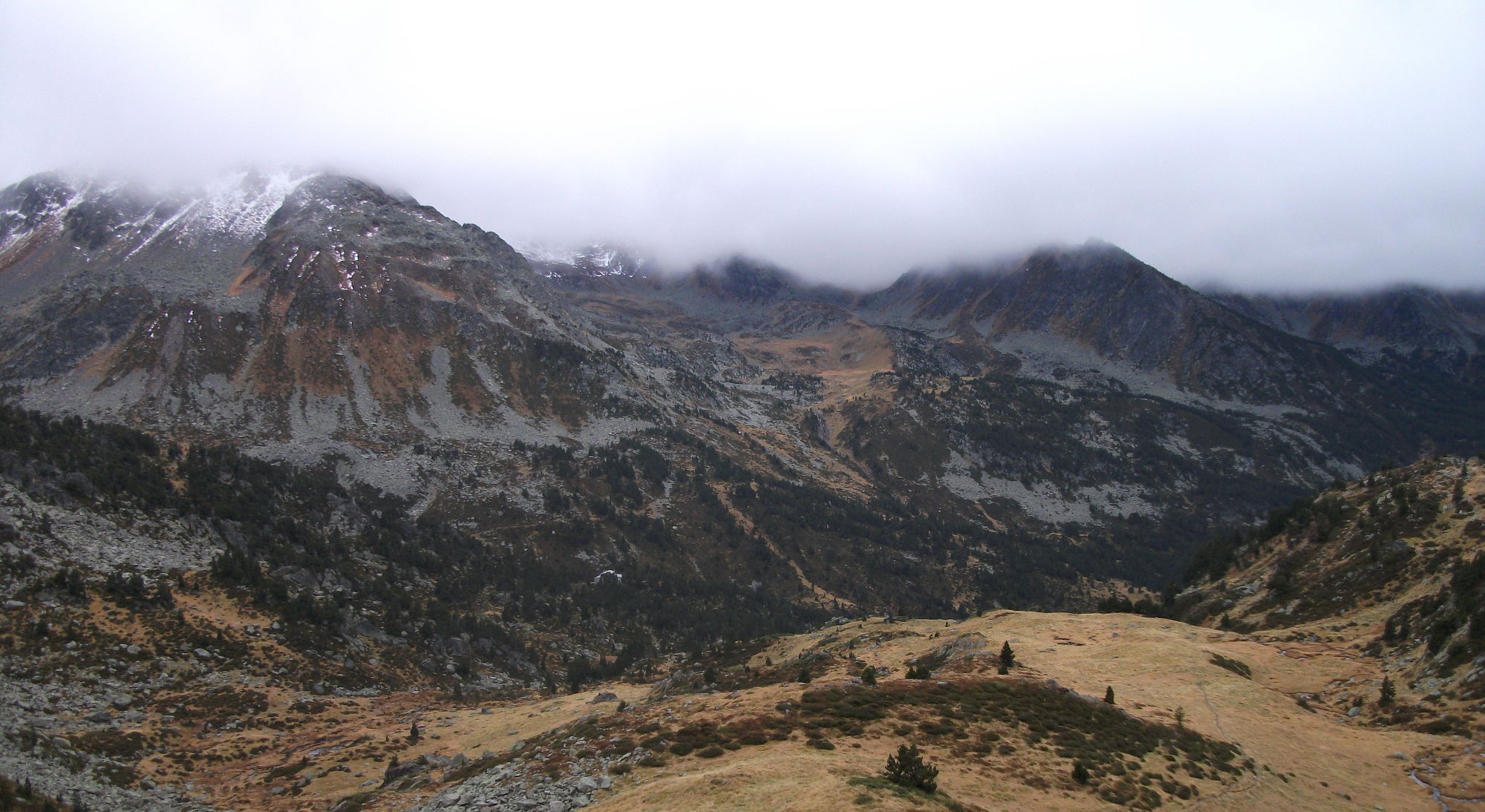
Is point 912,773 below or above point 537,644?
above

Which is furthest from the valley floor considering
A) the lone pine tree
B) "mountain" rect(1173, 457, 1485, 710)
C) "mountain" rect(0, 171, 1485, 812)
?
"mountain" rect(1173, 457, 1485, 710)

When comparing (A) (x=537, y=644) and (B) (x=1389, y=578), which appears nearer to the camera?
(B) (x=1389, y=578)

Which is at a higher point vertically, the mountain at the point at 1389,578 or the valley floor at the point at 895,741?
the mountain at the point at 1389,578

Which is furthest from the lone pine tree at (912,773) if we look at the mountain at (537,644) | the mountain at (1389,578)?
the mountain at (1389,578)

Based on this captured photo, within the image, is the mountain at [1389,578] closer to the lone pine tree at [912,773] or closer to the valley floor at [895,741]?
the valley floor at [895,741]

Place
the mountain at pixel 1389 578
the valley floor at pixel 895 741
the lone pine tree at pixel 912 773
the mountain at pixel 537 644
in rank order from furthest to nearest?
the mountain at pixel 1389 578 → the mountain at pixel 537 644 → the valley floor at pixel 895 741 → the lone pine tree at pixel 912 773

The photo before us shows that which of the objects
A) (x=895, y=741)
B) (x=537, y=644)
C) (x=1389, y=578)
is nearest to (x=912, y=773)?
(x=895, y=741)

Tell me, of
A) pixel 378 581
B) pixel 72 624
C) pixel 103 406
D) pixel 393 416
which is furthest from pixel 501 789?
pixel 103 406

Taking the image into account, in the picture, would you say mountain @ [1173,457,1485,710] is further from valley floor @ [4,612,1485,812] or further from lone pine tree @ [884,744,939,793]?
lone pine tree @ [884,744,939,793]

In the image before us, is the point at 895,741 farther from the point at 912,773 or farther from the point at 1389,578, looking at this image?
the point at 1389,578

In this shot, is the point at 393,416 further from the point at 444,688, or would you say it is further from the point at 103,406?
the point at 444,688

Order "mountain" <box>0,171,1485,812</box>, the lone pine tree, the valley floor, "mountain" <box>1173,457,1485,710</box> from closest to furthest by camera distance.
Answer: the lone pine tree < the valley floor < "mountain" <box>0,171,1485,812</box> < "mountain" <box>1173,457,1485,710</box>

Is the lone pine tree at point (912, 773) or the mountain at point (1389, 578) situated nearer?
the lone pine tree at point (912, 773)

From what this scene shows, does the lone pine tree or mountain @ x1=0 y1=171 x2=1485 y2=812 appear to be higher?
the lone pine tree
